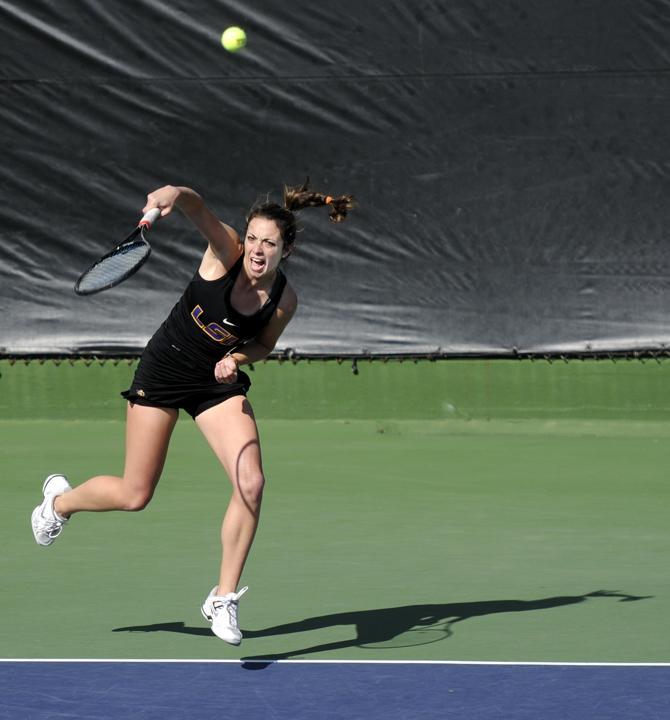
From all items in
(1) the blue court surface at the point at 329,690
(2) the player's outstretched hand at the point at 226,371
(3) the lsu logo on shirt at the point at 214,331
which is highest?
(3) the lsu logo on shirt at the point at 214,331

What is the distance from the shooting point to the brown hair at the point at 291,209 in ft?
14.2

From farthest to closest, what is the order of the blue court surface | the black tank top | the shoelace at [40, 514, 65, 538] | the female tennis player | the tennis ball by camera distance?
the tennis ball < the shoelace at [40, 514, 65, 538] < the black tank top < the female tennis player < the blue court surface

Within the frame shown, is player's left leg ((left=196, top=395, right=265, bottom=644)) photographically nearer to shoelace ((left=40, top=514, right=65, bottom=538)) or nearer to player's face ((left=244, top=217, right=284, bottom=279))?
player's face ((left=244, top=217, right=284, bottom=279))

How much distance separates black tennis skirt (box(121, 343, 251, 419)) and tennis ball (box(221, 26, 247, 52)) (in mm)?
3809

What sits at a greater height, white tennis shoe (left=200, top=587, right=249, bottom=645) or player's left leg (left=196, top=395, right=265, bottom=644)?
player's left leg (left=196, top=395, right=265, bottom=644)

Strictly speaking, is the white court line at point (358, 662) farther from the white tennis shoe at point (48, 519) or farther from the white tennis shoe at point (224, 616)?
the white tennis shoe at point (48, 519)

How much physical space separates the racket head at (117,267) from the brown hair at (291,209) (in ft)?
1.06

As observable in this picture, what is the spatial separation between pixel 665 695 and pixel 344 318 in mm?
5385

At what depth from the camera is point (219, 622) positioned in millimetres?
4145

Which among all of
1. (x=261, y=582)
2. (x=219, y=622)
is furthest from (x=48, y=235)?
(x=219, y=622)

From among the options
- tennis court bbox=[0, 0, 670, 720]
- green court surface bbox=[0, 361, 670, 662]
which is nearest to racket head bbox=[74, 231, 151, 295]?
green court surface bbox=[0, 361, 670, 662]

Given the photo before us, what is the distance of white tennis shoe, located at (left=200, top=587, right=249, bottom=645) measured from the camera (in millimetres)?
4121

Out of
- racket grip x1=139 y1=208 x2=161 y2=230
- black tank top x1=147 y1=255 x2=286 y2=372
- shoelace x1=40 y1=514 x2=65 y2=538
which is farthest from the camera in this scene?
shoelace x1=40 y1=514 x2=65 y2=538

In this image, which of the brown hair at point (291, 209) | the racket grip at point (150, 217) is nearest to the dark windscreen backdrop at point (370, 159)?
the brown hair at point (291, 209)
